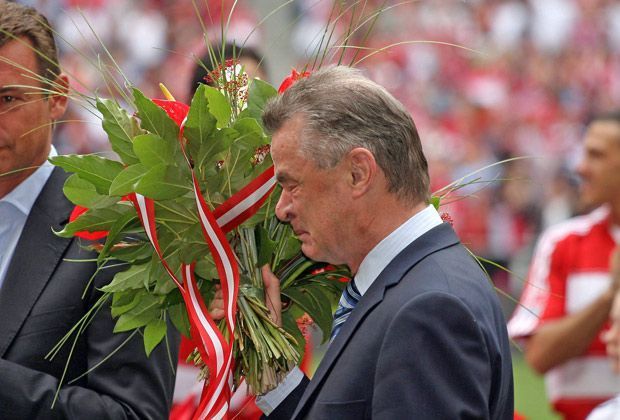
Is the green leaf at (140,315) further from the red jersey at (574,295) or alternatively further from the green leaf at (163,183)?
the red jersey at (574,295)

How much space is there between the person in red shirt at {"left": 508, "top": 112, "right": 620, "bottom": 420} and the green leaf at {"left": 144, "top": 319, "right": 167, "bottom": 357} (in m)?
2.20

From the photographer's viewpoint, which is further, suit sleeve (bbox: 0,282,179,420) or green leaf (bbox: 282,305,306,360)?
green leaf (bbox: 282,305,306,360)

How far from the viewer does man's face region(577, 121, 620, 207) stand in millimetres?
4875

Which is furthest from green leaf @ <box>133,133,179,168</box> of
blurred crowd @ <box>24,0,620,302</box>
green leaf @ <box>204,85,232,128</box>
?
blurred crowd @ <box>24,0,620,302</box>

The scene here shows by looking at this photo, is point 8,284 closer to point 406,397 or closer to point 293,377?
point 293,377

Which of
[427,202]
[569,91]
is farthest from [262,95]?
[569,91]

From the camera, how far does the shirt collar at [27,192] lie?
306 cm

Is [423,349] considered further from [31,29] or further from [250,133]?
[31,29]

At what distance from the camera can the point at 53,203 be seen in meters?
3.04

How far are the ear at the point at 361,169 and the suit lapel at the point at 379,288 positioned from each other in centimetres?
15

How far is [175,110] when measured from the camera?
2738 millimetres

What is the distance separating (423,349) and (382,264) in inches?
12.4

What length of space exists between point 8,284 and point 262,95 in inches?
29.9

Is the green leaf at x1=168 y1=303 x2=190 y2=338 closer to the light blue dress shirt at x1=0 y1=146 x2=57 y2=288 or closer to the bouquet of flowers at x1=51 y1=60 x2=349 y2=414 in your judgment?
the bouquet of flowers at x1=51 y1=60 x2=349 y2=414
